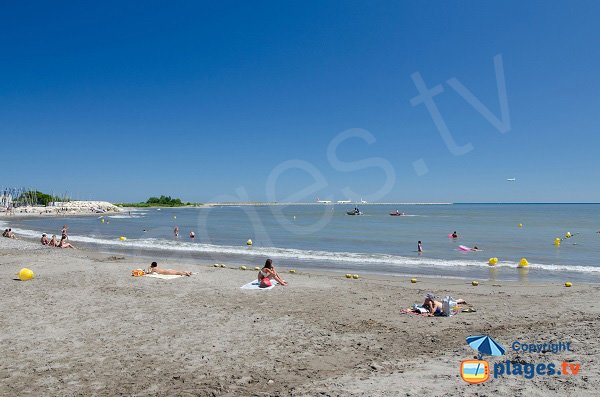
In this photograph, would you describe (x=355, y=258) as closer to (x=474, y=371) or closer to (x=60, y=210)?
(x=474, y=371)

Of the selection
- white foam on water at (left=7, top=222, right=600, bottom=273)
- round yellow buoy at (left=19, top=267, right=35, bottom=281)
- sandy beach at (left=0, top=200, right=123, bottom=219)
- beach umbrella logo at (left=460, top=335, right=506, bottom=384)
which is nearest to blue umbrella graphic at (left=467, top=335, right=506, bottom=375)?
beach umbrella logo at (left=460, top=335, right=506, bottom=384)

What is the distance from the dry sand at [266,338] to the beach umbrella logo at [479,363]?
150 mm

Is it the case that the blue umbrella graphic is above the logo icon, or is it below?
above

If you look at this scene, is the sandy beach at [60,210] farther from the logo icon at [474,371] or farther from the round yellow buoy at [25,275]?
the logo icon at [474,371]

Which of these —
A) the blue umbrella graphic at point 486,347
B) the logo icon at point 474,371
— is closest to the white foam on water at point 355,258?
the blue umbrella graphic at point 486,347

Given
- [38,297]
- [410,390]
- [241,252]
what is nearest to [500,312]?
[410,390]

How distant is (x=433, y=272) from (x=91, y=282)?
45.5ft

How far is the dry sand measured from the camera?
18.7 feet

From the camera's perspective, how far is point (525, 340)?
766cm

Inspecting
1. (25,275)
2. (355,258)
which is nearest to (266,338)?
(25,275)

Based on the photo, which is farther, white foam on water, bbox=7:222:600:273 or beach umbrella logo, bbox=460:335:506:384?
white foam on water, bbox=7:222:600:273

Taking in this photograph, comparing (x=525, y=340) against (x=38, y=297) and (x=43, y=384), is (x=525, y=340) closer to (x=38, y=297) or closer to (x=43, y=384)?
(x=43, y=384)

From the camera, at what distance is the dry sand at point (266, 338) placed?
5711 millimetres

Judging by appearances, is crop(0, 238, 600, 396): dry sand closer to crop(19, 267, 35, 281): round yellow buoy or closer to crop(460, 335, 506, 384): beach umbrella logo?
crop(460, 335, 506, 384): beach umbrella logo
